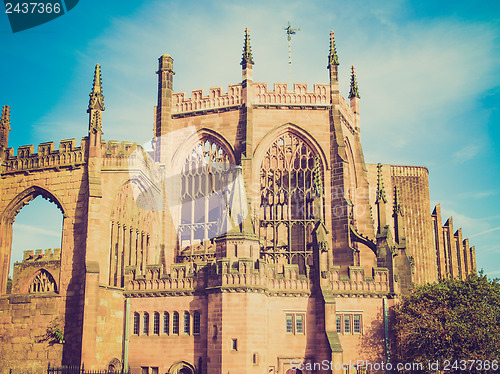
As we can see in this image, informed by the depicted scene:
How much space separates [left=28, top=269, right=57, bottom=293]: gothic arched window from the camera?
43.3 meters

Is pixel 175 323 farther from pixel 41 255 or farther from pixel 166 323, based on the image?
pixel 41 255

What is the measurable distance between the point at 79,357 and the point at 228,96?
904 inches

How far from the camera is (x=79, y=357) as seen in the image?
3891cm

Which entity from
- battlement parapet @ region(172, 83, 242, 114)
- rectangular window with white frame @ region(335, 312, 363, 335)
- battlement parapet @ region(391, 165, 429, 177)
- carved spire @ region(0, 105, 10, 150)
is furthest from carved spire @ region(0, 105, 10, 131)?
battlement parapet @ region(391, 165, 429, 177)

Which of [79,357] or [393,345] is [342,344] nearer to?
[393,345]

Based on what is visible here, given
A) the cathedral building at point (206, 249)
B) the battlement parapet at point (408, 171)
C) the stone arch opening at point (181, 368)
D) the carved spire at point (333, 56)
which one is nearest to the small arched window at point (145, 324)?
the cathedral building at point (206, 249)

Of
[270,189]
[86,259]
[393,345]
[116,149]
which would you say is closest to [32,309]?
[86,259]

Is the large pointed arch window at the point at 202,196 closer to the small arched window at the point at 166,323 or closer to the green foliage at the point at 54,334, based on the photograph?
the small arched window at the point at 166,323

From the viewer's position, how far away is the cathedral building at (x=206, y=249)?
40.1 meters

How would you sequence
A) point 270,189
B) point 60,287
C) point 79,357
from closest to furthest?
point 79,357 → point 60,287 → point 270,189

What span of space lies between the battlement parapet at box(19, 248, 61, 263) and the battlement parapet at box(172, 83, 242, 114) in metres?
15.4

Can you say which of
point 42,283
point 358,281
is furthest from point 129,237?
point 358,281

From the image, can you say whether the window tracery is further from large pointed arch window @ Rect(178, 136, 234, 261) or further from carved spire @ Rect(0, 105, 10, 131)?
carved spire @ Rect(0, 105, 10, 131)

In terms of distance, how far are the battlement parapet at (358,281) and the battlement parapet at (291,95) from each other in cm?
1470
